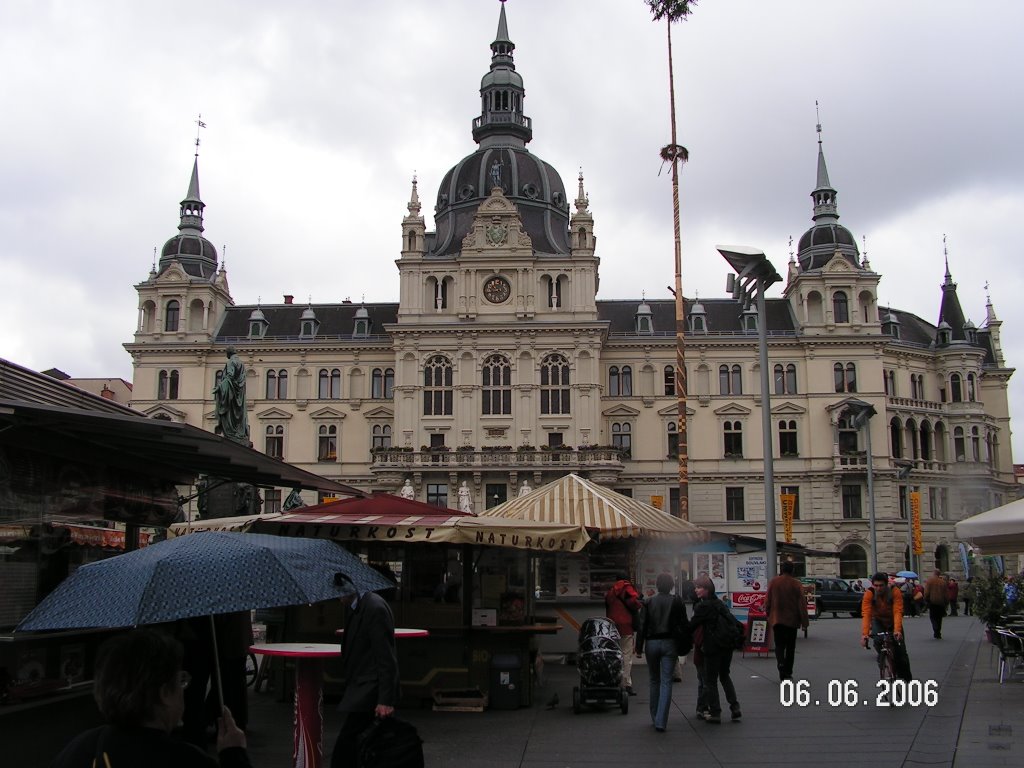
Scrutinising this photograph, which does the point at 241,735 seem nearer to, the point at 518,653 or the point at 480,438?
the point at 518,653

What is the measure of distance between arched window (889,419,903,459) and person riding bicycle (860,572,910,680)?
4722cm

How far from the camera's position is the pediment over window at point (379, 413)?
58781mm

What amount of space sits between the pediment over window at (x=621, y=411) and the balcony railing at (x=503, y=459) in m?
4.46

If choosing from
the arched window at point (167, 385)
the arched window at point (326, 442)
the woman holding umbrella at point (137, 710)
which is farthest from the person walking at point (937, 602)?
the arched window at point (167, 385)

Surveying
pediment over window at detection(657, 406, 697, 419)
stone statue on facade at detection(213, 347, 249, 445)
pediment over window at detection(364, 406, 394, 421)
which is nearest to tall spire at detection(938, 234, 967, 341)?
pediment over window at detection(657, 406, 697, 419)

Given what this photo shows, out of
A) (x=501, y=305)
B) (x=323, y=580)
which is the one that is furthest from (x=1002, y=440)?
(x=323, y=580)

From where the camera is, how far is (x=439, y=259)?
187ft

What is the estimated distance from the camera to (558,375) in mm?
56000

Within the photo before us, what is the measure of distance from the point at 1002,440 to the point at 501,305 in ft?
114

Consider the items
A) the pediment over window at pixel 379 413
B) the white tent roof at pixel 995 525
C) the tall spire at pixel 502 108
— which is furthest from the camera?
the tall spire at pixel 502 108

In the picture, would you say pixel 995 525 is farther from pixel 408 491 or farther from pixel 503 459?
pixel 503 459

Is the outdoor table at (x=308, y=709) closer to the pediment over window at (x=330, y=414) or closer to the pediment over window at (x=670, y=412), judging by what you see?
the pediment over window at (x=670, y=412)

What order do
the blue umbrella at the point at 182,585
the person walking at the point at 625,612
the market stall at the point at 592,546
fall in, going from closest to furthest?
the blue umbrella at the point at 182,585 → the person walking at the point at 625,612 → the market stall at the point at 592,546

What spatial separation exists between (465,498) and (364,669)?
137 ft
